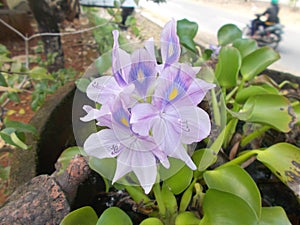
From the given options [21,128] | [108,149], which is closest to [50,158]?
[21,128]

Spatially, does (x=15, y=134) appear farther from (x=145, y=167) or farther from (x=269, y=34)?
(x=269, y=34)

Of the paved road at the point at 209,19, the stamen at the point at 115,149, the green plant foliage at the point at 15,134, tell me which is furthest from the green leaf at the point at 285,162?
the paved road at the point at 209,19

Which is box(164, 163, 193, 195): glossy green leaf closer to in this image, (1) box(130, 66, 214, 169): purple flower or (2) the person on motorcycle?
(1) box(130, 66, 214, 169): purple flower

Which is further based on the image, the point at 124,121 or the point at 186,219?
the point at 186,219

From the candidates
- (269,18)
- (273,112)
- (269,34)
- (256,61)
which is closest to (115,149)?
(273,112)

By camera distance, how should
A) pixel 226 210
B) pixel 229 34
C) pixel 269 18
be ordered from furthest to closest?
pixel 269 18 < pixel 229 34 < pixel 226 210

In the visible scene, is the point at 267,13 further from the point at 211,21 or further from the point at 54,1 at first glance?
the point at 54,1
